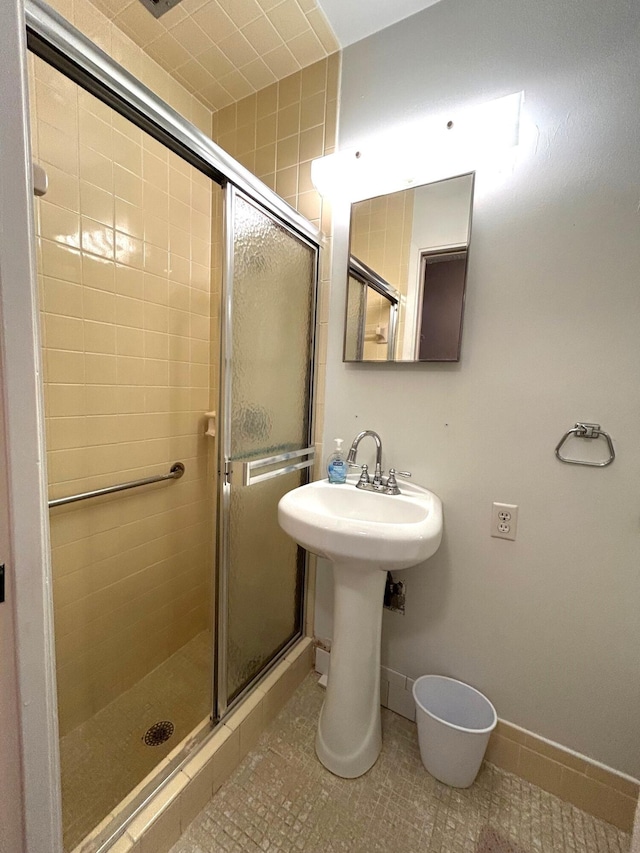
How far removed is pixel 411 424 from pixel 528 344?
17.4 inches

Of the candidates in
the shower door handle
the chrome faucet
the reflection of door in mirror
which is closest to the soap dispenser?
the chrome faucet

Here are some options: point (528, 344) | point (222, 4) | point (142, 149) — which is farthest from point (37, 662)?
point (222, 4)

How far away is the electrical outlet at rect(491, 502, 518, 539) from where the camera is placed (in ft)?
3.68

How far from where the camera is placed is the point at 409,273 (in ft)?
3.98

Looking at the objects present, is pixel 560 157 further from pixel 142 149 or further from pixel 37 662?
pixel 37 662

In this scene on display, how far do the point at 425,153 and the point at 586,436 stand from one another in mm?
1008

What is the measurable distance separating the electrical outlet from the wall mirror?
51 centimetres

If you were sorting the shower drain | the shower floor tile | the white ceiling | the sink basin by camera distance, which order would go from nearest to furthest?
1. the sink basin
2. the shower floor tile
3. the white ceiling
4. the shower drain

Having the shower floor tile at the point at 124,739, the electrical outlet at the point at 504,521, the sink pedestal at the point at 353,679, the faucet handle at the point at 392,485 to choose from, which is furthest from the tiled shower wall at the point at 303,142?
the electrical outlet at the point at 504,521

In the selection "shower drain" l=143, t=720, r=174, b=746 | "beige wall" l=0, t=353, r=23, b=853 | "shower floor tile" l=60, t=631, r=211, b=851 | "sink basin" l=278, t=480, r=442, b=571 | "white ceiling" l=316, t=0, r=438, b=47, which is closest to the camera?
"beige wall" l=0, t=353, r=23, b=853

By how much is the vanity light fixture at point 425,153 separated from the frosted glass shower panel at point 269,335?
271 millimetres

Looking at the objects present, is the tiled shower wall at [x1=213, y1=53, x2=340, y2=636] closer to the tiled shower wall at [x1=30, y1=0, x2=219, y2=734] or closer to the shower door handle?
the shower door handle

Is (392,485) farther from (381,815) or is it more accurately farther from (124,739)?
(124,739)

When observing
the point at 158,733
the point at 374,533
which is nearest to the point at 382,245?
the point at 374,533
